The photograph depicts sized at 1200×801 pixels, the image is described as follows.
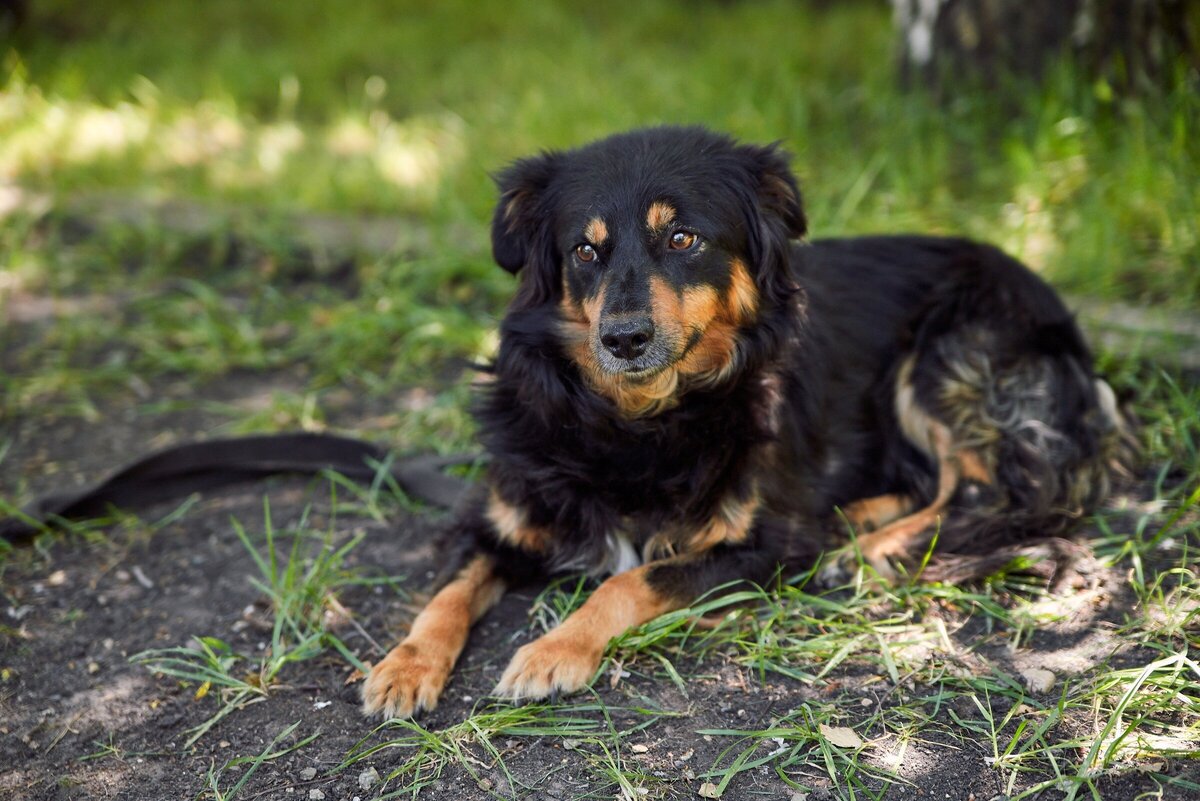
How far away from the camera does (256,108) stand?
756 cm

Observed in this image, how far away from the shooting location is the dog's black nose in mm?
2773

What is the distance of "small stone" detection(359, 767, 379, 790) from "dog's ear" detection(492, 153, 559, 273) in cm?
150

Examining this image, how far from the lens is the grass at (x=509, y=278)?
2.54m

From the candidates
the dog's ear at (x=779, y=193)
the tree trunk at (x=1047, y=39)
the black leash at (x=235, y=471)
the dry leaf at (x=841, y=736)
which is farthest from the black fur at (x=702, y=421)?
the tree trunk at (x=1047, y=39)

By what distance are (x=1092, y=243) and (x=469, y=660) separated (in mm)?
3202

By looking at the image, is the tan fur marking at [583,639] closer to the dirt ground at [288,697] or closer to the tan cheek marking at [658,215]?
the dirt ground at [288,697]

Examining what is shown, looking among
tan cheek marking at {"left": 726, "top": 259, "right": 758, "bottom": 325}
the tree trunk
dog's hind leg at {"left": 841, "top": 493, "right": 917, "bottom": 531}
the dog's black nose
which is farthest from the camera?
the tree trunk

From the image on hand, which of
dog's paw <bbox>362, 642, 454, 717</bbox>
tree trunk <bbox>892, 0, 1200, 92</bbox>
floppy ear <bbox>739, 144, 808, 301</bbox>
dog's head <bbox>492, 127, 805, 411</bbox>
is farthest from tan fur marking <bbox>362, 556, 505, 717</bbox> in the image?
tree trunk <bbox>892, 0, 1200, 92</bbox>

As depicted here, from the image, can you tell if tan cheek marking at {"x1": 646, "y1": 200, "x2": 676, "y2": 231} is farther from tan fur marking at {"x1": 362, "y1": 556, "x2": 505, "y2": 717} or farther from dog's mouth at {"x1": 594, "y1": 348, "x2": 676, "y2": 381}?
tan fur marking at {"x1": 362, "y1": 556, "x2": 505, "y2": 717}

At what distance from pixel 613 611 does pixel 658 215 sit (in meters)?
1.09

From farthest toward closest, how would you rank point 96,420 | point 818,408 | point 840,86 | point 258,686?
point 840,86 → point 96,420 → point 818,408 → point 258,686

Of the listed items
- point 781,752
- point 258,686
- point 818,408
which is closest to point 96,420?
point 258,686

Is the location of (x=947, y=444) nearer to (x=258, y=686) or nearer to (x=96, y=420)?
(x=258, y=686)

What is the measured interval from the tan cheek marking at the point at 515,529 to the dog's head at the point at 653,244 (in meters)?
0.46
